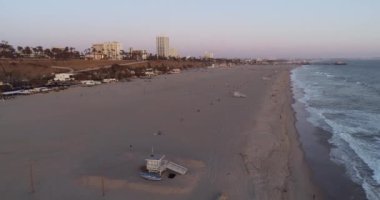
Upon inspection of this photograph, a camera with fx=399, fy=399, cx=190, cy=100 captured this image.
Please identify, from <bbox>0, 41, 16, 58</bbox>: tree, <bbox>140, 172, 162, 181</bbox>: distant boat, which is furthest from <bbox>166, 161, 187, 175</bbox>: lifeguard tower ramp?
<bbox>0, 41, 16, 58</bbox>: tree

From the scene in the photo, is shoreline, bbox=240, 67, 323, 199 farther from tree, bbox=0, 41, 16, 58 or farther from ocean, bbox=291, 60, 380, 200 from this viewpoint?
tree, bbox=0, 41, 16, 58

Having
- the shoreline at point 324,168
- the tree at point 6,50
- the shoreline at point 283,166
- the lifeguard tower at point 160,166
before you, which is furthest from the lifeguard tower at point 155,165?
the tree at point 6,50

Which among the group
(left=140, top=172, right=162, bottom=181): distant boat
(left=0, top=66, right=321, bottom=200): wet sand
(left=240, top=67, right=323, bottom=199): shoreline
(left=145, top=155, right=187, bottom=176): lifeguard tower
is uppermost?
(left=145, top=155, right=187, bottom=176): lifeguard tower

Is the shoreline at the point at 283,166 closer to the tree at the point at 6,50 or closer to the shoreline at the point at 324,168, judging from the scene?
the shoreline at the point at 324,168

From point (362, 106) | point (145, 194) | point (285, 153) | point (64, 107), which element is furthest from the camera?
point (362, 106)

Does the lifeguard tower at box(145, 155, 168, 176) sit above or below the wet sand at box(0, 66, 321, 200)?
above

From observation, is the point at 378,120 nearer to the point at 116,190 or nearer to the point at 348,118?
the point at 348,118

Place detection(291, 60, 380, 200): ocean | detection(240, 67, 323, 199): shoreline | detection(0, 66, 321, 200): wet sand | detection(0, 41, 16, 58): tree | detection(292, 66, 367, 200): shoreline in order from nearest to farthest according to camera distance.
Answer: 1. detection(0, 66, 321, 200): wet sand
2. detection(240, 67, 323, 199): shoreline
3. detection(292, 66, 367, 200): shoreline
4. detection(291, 60, 380, 200): ocean
5. detection(0, 41, 16, 58): tree

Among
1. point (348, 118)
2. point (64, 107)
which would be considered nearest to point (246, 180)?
point (348, 118)
